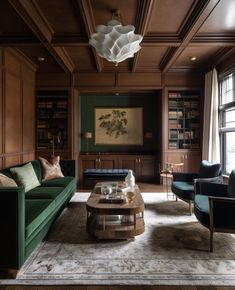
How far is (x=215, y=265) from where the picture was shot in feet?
7.92

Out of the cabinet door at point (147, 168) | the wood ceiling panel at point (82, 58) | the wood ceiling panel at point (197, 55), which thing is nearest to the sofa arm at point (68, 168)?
the wood ceiling panel at point (82, 58)

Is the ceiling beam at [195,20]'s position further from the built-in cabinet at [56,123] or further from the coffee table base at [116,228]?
the built-in cabinet at [56,123]

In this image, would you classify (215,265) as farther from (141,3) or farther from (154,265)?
(141,3)

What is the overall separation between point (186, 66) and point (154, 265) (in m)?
5.13

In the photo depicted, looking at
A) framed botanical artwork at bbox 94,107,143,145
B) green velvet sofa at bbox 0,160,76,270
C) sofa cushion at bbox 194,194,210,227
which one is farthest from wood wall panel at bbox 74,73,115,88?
green velvet sofa at bbox 0,160,76,270

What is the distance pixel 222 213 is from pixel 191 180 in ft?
6.51

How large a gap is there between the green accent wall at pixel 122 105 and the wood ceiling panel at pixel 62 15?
11.0 ft

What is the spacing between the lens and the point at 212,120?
5.68m

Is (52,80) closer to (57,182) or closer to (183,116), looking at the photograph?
(57,182)

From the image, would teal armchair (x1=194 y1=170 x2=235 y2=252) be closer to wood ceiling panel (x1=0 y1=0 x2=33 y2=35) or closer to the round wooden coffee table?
the round wooden coffee table

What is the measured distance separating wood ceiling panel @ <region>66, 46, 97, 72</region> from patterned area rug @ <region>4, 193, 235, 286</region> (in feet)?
11.1

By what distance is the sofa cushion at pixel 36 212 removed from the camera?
2.38m

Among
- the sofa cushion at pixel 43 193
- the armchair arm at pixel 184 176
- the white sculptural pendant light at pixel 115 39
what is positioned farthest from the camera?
the armchair arm at pixel 184 176

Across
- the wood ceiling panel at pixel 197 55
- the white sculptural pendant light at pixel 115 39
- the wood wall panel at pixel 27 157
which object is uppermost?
the wood ceiling panel at pixel 197 55
